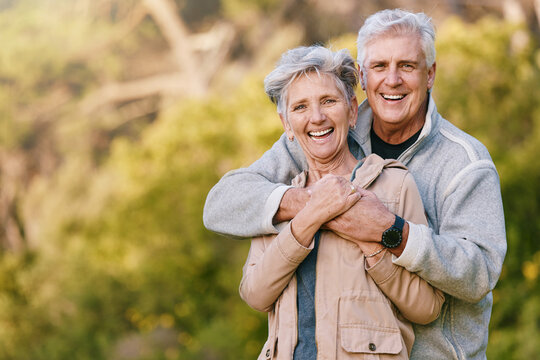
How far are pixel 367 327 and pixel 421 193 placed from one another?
520 millimetres

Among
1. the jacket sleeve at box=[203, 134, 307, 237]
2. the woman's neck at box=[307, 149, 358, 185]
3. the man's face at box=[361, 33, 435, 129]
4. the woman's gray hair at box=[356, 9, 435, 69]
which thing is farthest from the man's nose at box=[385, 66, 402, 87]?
the jacket sleeve at box=[203, 134, 307, 237]

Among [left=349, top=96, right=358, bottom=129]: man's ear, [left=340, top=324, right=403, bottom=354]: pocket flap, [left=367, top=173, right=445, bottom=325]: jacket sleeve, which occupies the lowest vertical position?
[left=340, top=324, right=403, bottom=354]: pocket flap

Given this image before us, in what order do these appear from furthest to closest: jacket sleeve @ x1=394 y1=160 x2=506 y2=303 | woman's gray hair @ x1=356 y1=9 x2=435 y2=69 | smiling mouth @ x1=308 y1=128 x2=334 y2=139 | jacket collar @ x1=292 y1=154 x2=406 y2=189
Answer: woman's gray hair @ x1=356 y1=9 x2=435 y2=69 → smiling mouth @ x1=308 y1=128 x2=334 y2=139 → jacket collar @ x1=292 y1=154 x2=406 y2=189 → jacket sleeve @ x1=394 y1=160 x2=506 y2=303

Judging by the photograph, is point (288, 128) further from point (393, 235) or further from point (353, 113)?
point (393, 235)

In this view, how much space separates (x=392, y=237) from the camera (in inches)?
76.2

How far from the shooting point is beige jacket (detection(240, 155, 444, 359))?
1.94 meters

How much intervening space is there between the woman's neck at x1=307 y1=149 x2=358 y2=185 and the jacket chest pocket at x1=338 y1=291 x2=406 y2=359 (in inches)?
17.3

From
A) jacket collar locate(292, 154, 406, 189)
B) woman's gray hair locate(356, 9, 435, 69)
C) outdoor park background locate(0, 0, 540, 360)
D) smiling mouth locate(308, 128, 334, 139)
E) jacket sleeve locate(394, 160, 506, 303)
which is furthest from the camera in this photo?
outdoor park background locate(0, 0, 540, 360)

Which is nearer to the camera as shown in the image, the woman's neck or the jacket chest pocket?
the jacket chest pocket

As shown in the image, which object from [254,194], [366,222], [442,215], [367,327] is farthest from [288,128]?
[367,327]

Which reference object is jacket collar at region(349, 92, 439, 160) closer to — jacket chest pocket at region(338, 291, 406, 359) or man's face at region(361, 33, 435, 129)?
man's face at region(361, 33, 435, 129)

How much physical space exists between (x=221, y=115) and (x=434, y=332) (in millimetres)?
7356

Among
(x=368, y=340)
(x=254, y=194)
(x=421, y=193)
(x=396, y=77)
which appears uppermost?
(x=396, y=77)

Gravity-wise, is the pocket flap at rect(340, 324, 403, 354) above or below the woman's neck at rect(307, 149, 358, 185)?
below
